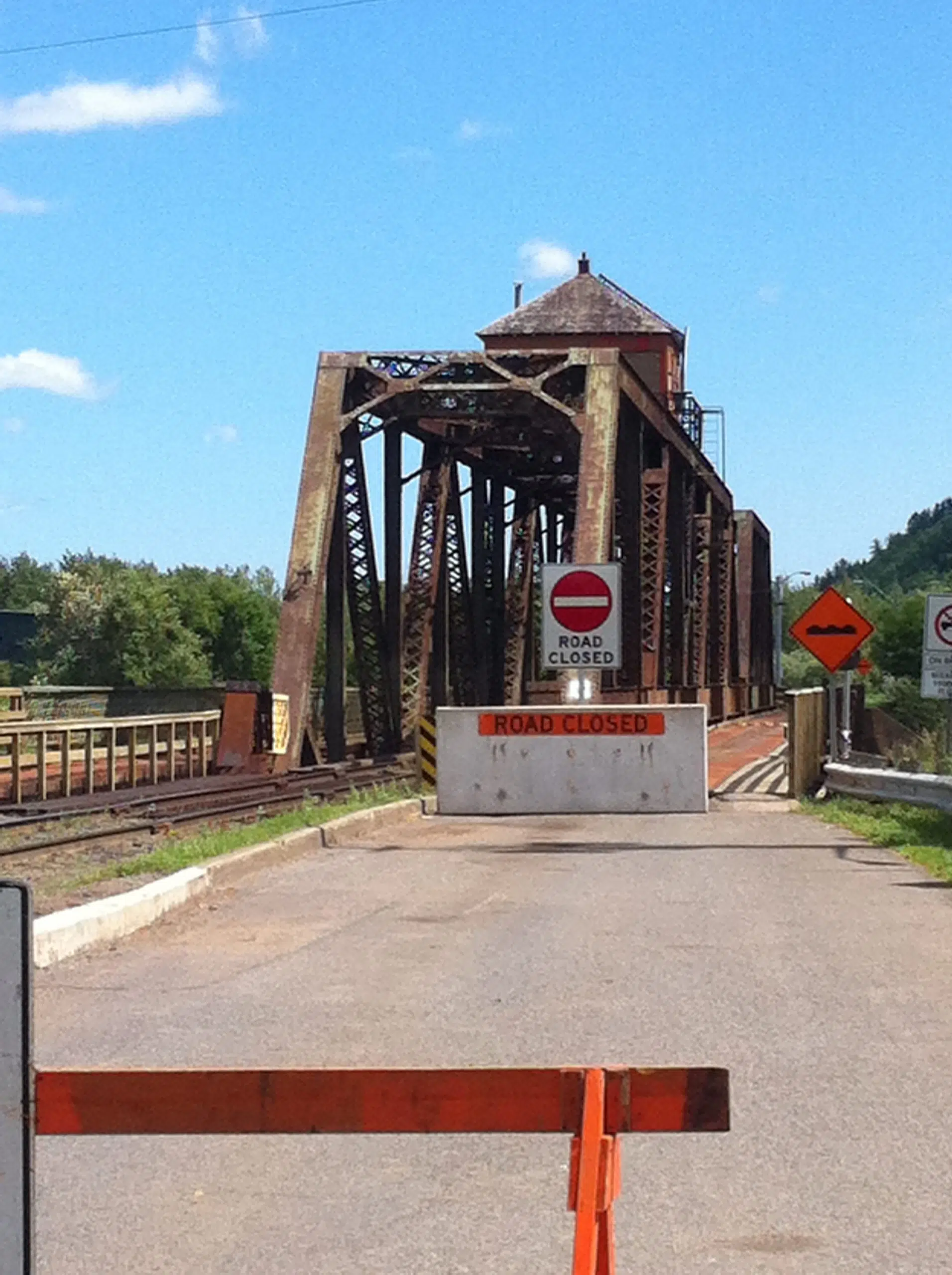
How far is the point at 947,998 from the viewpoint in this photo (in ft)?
29.2

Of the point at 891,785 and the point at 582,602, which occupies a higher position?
the point at 582,602

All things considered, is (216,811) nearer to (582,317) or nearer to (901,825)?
(901,825)

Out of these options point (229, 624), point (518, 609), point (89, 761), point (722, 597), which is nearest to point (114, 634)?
point (229, 624)

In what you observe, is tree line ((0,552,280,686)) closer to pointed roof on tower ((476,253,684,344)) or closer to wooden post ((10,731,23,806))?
pointed roof on tower ((476,253,684,344))

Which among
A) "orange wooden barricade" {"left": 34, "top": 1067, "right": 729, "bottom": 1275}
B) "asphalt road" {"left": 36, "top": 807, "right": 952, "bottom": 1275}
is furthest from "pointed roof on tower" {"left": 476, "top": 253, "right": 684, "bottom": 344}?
"orange wooden barricade" {"left": 34, "top": 1067, "right": 729, "bottom": 1275}

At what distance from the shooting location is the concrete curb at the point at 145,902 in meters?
9.98

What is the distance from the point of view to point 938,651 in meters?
19.1

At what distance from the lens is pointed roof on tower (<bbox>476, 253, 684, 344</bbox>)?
1891 inches

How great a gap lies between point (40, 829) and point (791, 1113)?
14.8m

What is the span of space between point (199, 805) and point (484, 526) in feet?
55.1

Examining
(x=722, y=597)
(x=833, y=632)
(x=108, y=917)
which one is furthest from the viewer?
(x=722, y=597)

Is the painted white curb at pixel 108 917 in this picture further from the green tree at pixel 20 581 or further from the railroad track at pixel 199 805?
the green tree at pixel 20 581

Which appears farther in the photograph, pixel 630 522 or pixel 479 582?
pixel 479 582

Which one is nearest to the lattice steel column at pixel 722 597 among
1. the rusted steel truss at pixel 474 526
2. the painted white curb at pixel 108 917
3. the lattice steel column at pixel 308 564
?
the rusted steel truss at pixel 474 526
